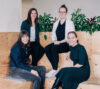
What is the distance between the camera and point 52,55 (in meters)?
3.60

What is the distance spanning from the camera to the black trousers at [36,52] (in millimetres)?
3680

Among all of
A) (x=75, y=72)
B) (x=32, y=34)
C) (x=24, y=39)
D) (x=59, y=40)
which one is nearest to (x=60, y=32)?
(x=59, y=40)

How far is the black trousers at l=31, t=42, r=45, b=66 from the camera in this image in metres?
3.68

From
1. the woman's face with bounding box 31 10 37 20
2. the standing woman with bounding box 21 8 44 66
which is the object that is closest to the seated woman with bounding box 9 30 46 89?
the standing woman with bounding box 21 8 44 66

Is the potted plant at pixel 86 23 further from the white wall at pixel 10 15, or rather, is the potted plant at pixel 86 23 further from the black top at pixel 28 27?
the white wall at pixel 10 15

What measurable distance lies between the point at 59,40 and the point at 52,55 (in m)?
0.34

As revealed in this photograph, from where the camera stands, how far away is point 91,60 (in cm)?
356

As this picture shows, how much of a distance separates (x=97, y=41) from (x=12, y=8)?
1916 millimetres

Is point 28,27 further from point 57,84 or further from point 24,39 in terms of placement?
point 57,84

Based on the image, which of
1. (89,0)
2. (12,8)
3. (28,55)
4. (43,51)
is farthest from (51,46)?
(89,0)

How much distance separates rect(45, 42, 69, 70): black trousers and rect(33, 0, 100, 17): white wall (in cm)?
323

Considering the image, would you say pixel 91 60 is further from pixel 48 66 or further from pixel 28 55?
pixel 28 55

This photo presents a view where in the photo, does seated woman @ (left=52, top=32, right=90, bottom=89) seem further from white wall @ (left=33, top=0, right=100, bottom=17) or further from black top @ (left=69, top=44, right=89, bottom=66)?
white wall @ (left=33, top=0, right=100, bottom=17)

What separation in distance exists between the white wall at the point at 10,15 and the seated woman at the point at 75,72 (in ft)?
5.15
